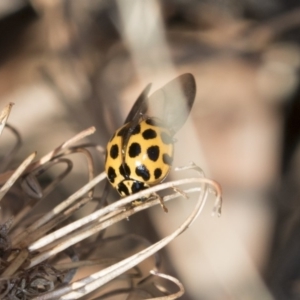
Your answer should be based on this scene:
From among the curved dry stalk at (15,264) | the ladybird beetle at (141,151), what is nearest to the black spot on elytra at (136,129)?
the ladybird beetle at (141,151)

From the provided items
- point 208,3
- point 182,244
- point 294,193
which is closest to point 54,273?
point 182,244

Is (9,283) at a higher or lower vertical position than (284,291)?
higher

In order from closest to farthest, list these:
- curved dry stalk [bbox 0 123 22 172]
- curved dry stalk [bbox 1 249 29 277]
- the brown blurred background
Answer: curved dry stalk [bbox 1 249 29 277], curved dry stalk [bbox 0 123 22 172], the brown blurred background

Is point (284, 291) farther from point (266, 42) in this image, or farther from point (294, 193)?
point (266, 42)

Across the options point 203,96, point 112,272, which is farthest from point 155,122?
point 203,96

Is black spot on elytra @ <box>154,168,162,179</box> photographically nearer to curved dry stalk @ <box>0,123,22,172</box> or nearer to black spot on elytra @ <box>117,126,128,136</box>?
black spot on elytra @ <box>117,126,128,136</box>

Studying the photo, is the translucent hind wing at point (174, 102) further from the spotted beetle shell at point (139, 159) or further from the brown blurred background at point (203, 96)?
the brown blurred background at point (203, 96)

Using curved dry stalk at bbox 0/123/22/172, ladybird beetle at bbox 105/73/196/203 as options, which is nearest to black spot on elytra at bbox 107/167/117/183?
ladybird beetle at bbox 105/73/196/203
